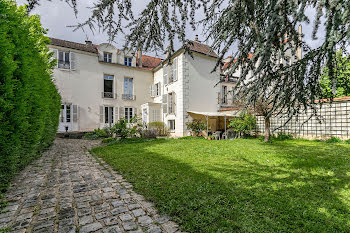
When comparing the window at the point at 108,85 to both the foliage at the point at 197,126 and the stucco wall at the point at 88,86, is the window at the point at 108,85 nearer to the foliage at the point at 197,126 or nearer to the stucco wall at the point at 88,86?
the stucco wall at the point at 88,86

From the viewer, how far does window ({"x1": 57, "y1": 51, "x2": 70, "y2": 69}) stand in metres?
13.8

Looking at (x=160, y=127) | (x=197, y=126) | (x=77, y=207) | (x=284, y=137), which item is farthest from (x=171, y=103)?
(x=77, y=207)

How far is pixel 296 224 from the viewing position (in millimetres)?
1937

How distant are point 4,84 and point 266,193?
4626 millimetres

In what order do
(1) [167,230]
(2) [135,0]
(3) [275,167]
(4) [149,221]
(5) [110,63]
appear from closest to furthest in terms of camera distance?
(1) [167,230] → (4) [149,221] → (2) [135,0] → (3) [275,167] → (5) [110,63]

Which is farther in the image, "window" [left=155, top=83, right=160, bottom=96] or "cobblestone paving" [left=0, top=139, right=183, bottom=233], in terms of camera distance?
"window" [left=155, top=83, right=160, bottom=96]

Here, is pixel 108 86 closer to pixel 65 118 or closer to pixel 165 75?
pixel 65 118

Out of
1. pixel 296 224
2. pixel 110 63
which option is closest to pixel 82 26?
pixel 296 224

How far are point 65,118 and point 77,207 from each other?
13.9 m

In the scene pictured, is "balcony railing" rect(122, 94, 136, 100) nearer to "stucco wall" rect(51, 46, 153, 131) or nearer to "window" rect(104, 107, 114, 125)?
"stucco wall" rect(51, 46, 153, 131)

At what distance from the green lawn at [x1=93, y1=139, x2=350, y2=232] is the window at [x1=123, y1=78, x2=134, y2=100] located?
1288 cm

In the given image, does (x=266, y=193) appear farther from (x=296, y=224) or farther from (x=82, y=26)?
(x=82, y=26)

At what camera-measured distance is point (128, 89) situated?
16.9 m

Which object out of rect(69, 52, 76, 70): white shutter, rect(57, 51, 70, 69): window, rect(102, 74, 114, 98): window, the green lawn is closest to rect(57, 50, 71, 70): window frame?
rect(57, 51, 70, 69): window
